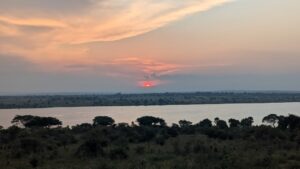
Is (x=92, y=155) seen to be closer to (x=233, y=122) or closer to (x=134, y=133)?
(x=134, y=133)

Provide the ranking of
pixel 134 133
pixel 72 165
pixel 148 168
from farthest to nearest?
pixel 134 133 < pixel 72 165 < pixel 148 168

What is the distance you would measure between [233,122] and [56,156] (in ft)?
124

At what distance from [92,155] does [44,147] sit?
19.8ft

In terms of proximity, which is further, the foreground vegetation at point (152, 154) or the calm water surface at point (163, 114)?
the calm water surface at point (163, 114)

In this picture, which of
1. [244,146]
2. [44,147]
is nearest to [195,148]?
[244,146]

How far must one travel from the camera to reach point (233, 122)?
210 ft

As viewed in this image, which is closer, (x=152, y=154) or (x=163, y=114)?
(x=152, y=154)

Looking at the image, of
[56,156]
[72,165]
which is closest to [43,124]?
[56,156]

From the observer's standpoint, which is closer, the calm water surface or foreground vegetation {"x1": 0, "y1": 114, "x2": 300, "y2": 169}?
foreground vegetation {"x1": 0, "y1": 114, "x2": 300, "y2": 169}

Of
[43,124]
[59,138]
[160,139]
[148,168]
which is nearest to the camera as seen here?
[148,168]

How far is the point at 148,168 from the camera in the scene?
23.8 m

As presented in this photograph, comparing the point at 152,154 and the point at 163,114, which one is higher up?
the point at 152,154

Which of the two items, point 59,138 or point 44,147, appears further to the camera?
point 59,138

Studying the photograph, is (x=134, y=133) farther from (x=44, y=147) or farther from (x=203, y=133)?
(x=44, y=147)
